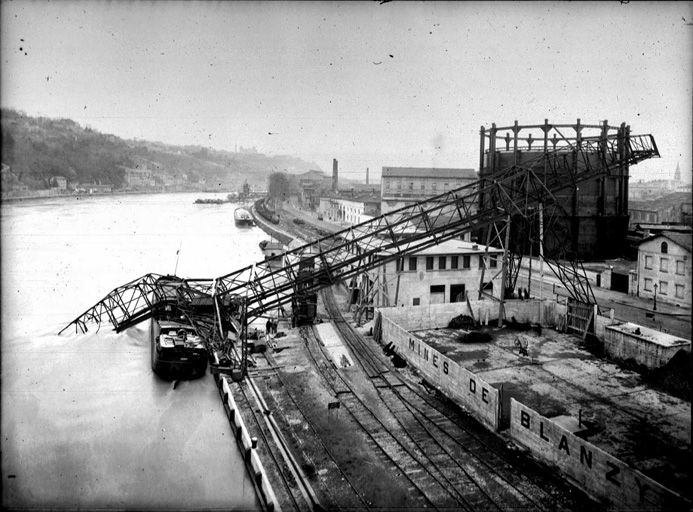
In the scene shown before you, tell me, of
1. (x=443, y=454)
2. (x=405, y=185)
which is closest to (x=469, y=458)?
(x=443, y=454)

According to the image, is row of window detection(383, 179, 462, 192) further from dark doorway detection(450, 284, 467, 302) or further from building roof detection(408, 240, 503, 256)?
dark doorway detection(450, 284, 467, 302)

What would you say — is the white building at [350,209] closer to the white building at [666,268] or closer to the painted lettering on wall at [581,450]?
the white building at [666,268]

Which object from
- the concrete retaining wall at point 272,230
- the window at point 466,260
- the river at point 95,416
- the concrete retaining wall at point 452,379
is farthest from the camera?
the concrete retaining wall at point 272,230

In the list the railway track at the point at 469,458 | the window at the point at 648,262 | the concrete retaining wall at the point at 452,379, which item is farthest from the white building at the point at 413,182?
the railway track at the point at 469,458

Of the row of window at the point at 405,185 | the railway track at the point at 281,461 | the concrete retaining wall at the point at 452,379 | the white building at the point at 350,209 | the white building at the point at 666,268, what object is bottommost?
the railway track at the point at 281,461

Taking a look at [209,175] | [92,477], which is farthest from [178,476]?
[209,175]

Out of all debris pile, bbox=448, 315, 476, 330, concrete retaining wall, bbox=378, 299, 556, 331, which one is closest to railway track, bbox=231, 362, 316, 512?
concrete retaining wall, bbox=378, 299, 556, 331
